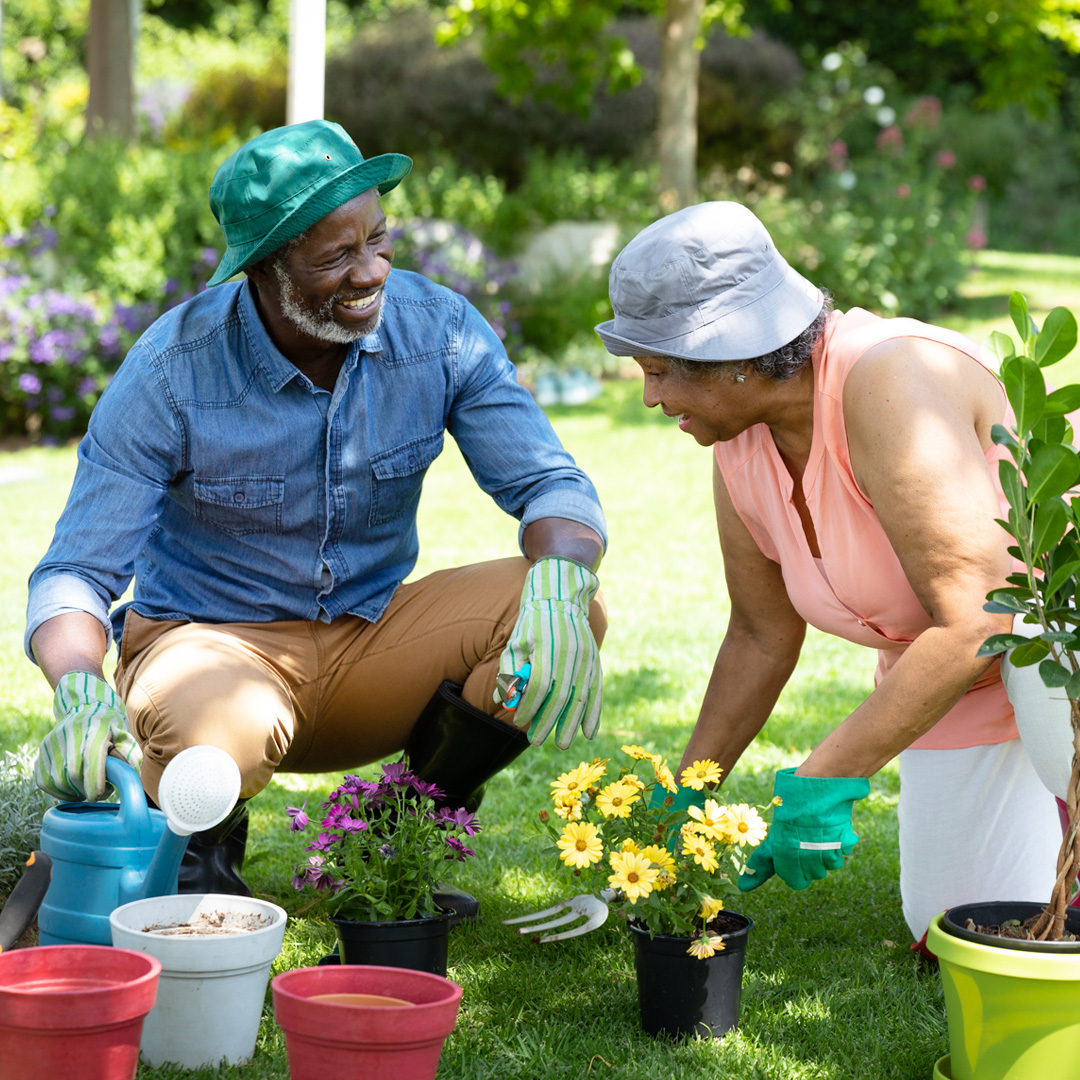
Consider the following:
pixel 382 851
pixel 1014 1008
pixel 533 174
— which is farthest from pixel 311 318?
pixel 533 174

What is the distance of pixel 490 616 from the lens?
2.65 metres

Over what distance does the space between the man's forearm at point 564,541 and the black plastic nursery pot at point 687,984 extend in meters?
0.72

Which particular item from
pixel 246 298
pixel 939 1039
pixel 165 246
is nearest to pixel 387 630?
pixel 246 298

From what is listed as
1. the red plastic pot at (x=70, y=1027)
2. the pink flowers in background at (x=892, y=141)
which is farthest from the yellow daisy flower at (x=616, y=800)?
the pink flowers in background at (x=892, y=141)

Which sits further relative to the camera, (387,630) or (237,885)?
(387,630)

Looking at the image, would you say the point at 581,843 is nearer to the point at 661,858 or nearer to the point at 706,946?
the point at 661,858

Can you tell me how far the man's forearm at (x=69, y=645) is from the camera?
2.23 metres

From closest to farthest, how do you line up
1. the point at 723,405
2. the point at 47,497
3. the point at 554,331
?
the point at 723,405
the point at 47,497
the point at 554,331

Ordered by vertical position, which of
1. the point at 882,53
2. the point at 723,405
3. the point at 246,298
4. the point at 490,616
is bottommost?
the point at 490,616

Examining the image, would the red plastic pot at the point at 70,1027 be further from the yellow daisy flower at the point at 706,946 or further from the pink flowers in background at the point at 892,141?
the pink flowers in background at the point at 892,141

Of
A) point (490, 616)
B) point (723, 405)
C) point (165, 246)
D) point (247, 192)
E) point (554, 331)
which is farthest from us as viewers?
point (554, 331)

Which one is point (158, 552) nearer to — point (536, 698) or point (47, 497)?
point (536, 698)

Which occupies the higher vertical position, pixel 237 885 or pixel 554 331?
pixel 554 331

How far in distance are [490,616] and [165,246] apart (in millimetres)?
7285
